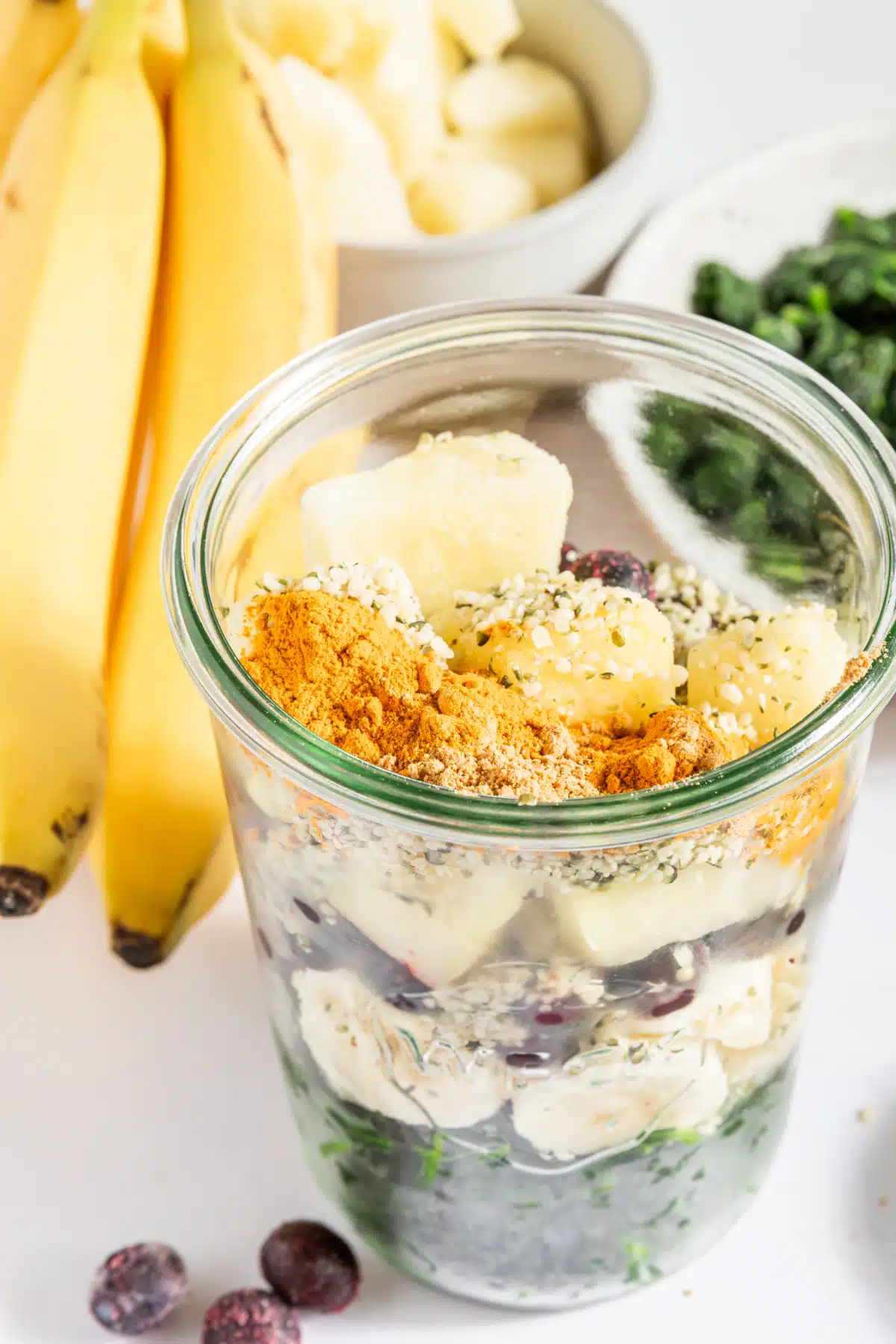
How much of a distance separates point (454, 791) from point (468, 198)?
632 mm

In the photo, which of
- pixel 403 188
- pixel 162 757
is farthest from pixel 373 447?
pixel 403 188

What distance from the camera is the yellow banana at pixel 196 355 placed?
0.63 metres

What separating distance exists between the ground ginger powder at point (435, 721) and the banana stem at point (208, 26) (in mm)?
412

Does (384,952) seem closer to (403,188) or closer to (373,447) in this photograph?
(373,447)

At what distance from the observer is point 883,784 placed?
77 cm

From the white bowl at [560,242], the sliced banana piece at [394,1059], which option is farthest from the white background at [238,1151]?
the white bowl at [560,242]

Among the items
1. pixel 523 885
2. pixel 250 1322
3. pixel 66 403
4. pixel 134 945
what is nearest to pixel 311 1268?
pixel 250 1322

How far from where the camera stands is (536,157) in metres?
1.00

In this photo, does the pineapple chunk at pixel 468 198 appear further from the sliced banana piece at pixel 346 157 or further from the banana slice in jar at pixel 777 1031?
the banana slice in jar at pixel 777 1031

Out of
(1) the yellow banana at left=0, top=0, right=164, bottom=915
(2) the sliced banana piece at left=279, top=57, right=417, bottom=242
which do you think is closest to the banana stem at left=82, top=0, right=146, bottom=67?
(1) the yellow banana at left=0, top=0, right=164, bottom=915

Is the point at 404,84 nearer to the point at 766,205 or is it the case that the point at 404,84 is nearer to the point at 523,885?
the point at 766,205

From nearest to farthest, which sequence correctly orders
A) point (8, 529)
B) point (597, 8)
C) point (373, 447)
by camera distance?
point (373, 447), point (8, 529), point (597, 8)

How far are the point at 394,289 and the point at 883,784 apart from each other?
A: 0.39 meters

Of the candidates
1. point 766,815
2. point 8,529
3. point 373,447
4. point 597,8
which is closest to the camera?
point 766,815
